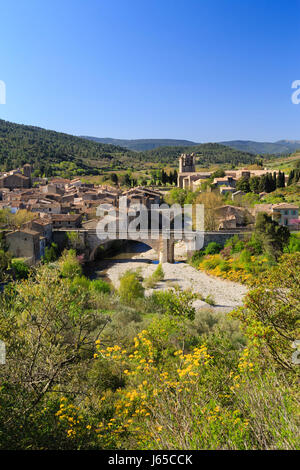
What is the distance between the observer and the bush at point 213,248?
30.2 m

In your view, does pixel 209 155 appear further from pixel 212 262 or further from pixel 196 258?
pixel 212 262

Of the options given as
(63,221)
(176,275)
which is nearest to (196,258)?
(176,275)

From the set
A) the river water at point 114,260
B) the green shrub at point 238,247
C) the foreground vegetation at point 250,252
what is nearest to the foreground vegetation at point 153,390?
the foreground vegetation at point 250,252

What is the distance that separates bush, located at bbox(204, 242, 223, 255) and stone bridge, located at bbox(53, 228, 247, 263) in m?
0.37

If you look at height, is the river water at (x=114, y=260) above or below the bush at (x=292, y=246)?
below

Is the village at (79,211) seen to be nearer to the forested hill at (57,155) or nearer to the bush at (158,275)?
the bush at (158,275)

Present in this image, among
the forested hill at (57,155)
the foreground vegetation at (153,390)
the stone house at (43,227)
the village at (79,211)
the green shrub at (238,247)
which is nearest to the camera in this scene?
the foreground vegetation at (153,390)

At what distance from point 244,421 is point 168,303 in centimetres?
584

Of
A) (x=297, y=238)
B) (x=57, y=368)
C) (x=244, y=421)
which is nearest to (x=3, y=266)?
(x=57, y=368)

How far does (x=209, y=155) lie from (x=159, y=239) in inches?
4506

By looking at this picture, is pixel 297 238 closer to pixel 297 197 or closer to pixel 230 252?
pixel 230 252

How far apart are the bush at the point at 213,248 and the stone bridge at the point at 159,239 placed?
365 mm

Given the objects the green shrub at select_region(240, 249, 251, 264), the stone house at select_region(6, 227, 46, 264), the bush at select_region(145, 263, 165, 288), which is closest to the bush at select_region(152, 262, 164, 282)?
the bush at select_region(145, 263, 165, 288)

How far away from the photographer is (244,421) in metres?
4.52
